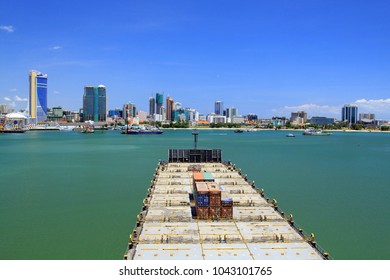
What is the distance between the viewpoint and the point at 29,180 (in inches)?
2226

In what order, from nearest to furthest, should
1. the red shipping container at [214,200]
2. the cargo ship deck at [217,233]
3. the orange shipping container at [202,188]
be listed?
the cargo ship deck at [217,233] < the red shipping container at [214,200] < the orange shipping container at [202,188]

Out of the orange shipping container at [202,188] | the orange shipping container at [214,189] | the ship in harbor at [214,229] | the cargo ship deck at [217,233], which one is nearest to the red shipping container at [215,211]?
the ship in harbor at [214,229]

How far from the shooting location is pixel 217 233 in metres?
23.9

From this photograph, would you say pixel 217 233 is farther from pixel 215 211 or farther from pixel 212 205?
pixel 212 205

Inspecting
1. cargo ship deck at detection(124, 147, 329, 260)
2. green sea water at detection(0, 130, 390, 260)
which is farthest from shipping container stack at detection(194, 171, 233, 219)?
green sea water at detection(0, 130, 390, 260)

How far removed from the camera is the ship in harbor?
20.7 metres

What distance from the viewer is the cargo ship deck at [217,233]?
67.5 feet

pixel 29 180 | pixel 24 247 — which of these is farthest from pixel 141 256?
pixel 29 180

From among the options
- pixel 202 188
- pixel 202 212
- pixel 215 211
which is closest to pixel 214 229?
pixel 215 211

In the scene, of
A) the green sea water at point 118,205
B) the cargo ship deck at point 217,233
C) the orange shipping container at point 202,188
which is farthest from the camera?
the orange shipping container at point 202,188

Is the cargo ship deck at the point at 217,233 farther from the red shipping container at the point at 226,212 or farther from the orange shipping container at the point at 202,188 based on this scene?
the orange shipping container at the point at 202,188

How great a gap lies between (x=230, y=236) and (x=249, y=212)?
652 centimetres

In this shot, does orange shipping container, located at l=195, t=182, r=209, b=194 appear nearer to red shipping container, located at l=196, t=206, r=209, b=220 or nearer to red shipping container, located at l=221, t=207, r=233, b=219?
red shipping container, located at l=196, t=206, r=209, b=220

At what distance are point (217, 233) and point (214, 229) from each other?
2.87 feet
